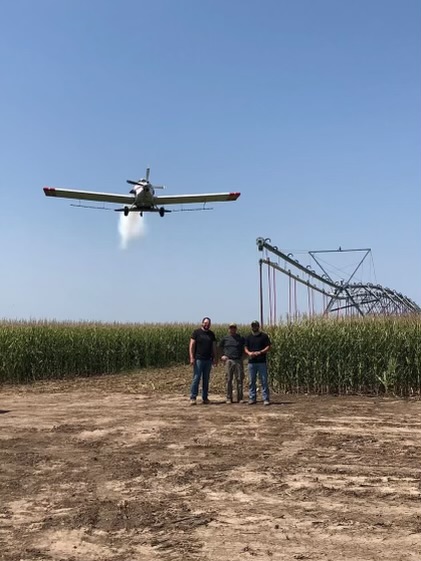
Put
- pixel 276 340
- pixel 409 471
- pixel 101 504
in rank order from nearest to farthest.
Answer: pixel 101 504 < pixel 409 471 < pixel 276 340

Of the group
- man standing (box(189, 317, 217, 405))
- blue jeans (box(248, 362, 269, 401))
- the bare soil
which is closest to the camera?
the bare soil

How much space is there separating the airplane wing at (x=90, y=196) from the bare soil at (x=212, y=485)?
2077 centimetres

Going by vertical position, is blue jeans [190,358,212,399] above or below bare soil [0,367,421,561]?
above

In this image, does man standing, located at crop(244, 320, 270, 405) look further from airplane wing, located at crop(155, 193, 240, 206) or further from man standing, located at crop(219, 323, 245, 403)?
airplane wing, located at crop(155, 193, 240, 206)

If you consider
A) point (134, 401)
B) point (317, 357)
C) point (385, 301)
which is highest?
point (385, 301)

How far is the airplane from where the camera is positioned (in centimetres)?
2783

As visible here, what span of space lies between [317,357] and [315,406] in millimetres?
2158

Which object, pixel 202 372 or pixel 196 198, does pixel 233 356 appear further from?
pixel 196 198

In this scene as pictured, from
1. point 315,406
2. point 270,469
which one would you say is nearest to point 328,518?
point 270,469

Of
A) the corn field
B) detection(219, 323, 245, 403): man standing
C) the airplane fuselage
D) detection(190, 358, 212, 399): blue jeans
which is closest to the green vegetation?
the corn field

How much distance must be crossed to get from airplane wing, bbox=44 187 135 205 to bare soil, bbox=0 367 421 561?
68.1ft

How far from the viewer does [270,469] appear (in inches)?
236

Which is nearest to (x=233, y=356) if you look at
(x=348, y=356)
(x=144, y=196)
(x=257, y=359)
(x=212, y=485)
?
(x=257, y=359)

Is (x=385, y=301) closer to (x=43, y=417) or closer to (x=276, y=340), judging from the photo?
(x=276, y=340)
